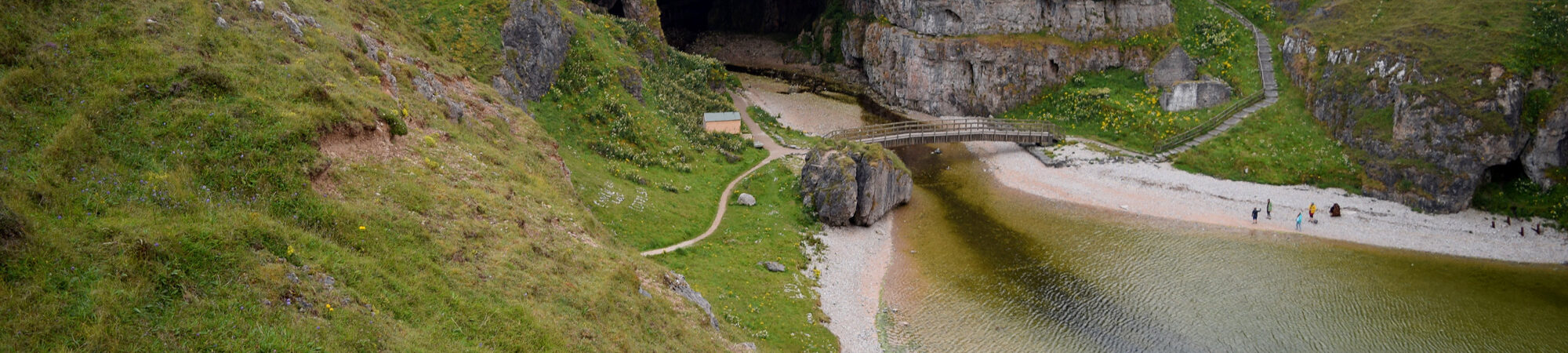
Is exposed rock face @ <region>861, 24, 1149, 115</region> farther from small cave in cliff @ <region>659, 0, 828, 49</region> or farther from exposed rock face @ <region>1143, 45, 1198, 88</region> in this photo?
small cave in cliff @ <region>659, 0, 828, 49</region>

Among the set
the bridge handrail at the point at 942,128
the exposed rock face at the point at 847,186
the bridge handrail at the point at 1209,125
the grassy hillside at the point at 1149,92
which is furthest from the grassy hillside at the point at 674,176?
the bridge handrail at the point at 1209,125

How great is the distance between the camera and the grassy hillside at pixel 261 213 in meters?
15.8

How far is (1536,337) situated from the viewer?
113 feet

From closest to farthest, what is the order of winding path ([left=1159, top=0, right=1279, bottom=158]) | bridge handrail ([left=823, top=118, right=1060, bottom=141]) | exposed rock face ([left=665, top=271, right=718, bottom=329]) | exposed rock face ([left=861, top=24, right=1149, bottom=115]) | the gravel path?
exposed rock face ([left=665, top=271, right=718, bottom=329]) → the gravel path → winding path ([left=1159, top=0, right=1279, bottom=158]) → bridge handrail ([left=823, top=118, right=1060, bottom=141]) → exposed rock face ([left=861, top=24, right=1149, bottom=115])

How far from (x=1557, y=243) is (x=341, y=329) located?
5766 cm

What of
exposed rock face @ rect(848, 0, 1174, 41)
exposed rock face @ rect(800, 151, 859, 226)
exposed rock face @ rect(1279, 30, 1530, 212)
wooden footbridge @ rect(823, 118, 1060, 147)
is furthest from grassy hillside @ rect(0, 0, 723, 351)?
exposed rock face @ rect(848, 0, 1174, 41)

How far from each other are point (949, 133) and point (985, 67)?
14.7 m

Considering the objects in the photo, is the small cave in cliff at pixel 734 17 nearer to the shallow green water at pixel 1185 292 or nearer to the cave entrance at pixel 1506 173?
the shallow green water at pixel 1185 292

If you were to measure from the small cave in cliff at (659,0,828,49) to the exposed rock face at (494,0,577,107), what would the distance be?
51084 millimetres

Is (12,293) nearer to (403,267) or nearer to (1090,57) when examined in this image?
(403,267)

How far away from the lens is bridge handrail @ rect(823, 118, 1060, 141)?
6231 centimetres

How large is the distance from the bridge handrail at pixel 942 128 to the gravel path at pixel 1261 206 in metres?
2.76

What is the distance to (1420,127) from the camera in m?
51.6

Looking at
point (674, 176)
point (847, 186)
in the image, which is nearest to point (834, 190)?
point (847, 186)
